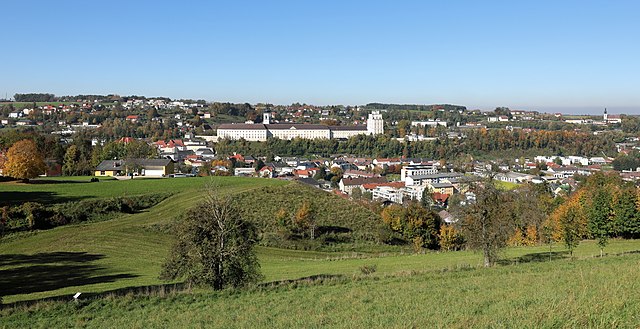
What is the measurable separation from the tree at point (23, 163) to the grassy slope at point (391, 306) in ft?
130

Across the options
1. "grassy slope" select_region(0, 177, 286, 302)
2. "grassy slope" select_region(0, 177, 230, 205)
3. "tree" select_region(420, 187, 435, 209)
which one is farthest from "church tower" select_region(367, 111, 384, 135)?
"grassy slope" select_region(0, 177, 286, 302)

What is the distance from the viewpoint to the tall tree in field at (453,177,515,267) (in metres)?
21.8

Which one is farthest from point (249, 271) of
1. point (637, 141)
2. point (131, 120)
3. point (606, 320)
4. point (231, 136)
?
point (637, 141)

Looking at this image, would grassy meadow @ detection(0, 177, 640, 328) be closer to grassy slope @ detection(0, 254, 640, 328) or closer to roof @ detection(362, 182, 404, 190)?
grassy slope @ detection(0, 254, 640, 328)

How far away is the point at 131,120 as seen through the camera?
170m

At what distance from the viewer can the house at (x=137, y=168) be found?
69.0m

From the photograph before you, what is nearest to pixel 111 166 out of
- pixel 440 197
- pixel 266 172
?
pixel 266 172

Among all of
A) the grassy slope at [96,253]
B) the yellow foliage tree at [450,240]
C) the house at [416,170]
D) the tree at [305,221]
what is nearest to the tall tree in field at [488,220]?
the grassy slope at [96,253]

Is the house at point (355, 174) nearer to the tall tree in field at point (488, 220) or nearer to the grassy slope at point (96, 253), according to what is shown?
the grassy slope at point (96, 253)

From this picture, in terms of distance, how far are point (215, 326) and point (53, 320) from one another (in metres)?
4.86

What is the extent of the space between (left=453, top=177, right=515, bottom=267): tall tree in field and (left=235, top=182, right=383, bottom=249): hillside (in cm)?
1584

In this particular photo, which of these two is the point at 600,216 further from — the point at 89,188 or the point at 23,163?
the point at 23,163

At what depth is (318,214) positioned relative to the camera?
43.3 metres

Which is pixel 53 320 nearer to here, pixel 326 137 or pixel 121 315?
pixel 121 315
